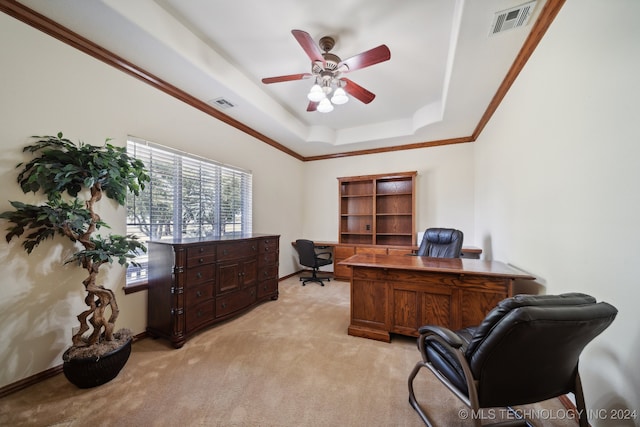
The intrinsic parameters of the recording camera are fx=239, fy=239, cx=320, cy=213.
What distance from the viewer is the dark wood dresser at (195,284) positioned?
7.55 feet

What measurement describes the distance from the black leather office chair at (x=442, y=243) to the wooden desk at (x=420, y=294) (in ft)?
1.66

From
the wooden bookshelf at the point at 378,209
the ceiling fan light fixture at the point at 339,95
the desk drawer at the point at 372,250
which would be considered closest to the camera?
the ceiling fan light fixture at the point at 339,95

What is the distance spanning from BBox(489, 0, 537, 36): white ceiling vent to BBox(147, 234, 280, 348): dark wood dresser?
10.3 feet

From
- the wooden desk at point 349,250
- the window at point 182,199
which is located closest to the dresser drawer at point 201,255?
the window at point 182,199

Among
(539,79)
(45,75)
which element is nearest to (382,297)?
(539,79)

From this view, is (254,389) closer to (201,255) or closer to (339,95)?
(201,255)

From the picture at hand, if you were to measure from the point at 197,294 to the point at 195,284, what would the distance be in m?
0.12

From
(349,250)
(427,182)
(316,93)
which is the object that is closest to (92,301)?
(316,93)

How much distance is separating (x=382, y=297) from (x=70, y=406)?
2491 mm

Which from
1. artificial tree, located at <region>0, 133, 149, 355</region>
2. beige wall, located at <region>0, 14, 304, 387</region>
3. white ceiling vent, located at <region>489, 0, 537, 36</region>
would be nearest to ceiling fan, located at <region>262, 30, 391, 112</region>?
white ceiling vent, located at <region>489, 0, 537, 36</region>

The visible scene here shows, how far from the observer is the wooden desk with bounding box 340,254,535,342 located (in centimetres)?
213

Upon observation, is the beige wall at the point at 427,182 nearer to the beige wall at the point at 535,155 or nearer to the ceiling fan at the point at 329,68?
the beige wall at the point at 535,155

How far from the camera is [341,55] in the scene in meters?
2.64

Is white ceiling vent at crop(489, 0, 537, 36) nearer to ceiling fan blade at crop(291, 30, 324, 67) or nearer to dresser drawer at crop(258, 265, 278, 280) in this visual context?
ceiling fan blade at crop(291, 30, 324, 67)
